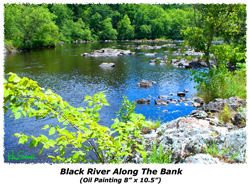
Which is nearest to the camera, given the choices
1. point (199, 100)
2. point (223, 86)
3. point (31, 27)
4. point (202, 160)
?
point (202, 160)

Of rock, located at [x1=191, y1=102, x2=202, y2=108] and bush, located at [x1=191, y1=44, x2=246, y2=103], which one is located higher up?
bush, located at [x1=191, y1=44, x2=246, y2=103]

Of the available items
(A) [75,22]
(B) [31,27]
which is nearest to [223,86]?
(B) [31,27]

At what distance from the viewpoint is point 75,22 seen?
53.5 m

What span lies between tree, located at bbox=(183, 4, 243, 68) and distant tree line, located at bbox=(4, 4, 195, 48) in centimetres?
157

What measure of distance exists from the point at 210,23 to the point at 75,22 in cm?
4588

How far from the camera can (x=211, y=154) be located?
203 inches

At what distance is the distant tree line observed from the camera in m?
41.6

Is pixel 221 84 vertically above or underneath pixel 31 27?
underneath

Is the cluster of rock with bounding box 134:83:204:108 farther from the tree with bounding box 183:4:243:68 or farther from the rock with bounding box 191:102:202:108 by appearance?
the tree with bounding box 183:4:243:68

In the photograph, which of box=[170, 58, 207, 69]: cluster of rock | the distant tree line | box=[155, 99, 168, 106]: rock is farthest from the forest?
box=[170, 58, 207, 69]: cluster of rock

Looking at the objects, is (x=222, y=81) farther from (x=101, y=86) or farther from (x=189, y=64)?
(x=189, y=64)

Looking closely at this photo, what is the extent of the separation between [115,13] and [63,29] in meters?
26.4

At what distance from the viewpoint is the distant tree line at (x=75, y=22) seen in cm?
4159
